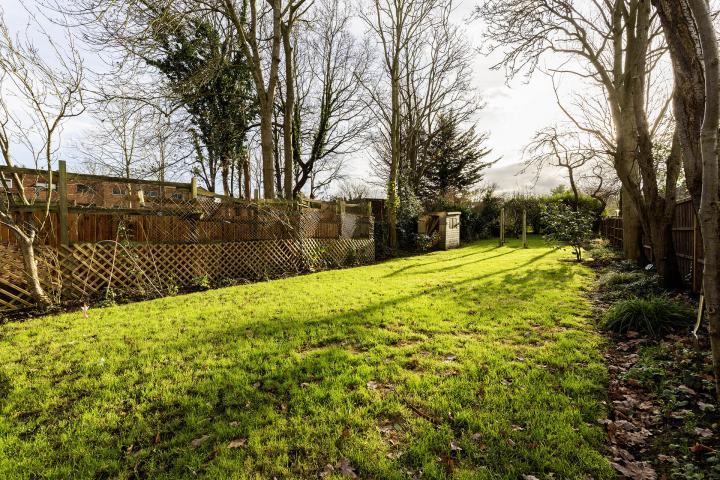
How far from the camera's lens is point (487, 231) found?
22516mm

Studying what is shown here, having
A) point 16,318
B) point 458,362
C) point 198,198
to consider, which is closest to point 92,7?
point 198,198

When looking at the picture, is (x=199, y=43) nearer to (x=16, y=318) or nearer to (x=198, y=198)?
(x=198, y=198)

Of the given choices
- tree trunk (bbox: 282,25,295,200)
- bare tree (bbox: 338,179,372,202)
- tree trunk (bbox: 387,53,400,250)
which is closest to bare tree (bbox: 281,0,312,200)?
tree trunk (bbox: 282,25,295,200)

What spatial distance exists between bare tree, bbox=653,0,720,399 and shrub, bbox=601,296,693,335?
2053 mm

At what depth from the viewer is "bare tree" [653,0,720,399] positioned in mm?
2211

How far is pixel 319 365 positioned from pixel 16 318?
5551 millimetres

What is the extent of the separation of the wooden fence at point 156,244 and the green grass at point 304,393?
46.5 inches

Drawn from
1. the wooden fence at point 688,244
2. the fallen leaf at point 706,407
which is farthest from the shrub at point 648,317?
the fallen leaf at point 706,407

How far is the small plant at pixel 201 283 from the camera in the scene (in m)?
7.77

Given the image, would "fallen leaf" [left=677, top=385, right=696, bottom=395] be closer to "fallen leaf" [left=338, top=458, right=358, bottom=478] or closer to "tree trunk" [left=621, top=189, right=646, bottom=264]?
"fallen leaf" [left=338, top=458, right=358, bottom=478]

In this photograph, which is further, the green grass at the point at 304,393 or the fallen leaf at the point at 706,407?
the fallen leaf at the point at 706,407

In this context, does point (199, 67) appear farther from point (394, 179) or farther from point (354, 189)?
point (354, 189)

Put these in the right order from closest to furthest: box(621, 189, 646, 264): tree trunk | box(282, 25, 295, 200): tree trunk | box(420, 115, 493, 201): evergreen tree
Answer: box(621, 189, 646, 264): tree trunk → box(282, 25, 295, 200): tree trunk → box(420, 115, 493, 201): evergreen tree

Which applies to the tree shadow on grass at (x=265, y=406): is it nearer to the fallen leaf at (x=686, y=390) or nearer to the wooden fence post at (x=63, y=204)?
the fallen leaf at (x=686, y=390)
